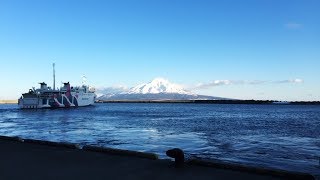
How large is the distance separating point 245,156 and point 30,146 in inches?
534

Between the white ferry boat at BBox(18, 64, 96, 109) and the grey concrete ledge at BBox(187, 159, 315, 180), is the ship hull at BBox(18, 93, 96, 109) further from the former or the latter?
the grey concrete ledge at BBox(187, 159, 315, 180)

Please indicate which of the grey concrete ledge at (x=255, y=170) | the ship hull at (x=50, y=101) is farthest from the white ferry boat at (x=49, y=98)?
the grey concrete ledge at (x=255, y=170)

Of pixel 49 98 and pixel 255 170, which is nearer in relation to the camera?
pixel 255 170

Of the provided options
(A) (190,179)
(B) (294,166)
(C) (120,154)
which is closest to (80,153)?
(C) (120,154)

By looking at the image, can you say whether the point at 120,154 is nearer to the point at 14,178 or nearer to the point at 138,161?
the point at 138,161

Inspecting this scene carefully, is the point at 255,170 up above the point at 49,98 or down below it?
below

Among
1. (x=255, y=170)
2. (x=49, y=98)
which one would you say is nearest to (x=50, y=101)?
(x=49, y=98)

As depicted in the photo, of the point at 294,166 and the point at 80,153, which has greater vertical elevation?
the point at 80,153

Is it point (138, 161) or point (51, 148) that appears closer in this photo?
point (138, 161)

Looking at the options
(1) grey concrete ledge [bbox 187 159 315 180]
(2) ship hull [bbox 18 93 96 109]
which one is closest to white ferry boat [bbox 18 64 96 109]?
(2) ship hull [bbox 18 93 96 109]

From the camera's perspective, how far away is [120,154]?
15.5 metres

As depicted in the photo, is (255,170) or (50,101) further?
(50,101)

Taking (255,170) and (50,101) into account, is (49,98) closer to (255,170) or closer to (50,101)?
(50,101)

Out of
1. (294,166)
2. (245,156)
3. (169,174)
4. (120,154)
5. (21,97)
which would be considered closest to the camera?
(169,174)
